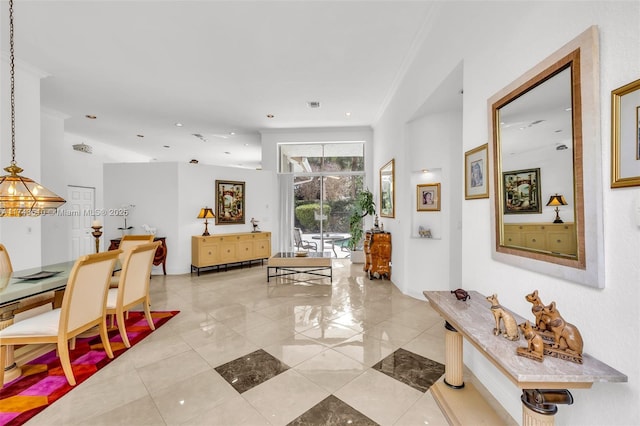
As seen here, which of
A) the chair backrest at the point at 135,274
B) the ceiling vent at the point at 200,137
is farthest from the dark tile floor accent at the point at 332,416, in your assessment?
the ceiling vent at the point at 200,137

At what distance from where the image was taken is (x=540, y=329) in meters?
1.38

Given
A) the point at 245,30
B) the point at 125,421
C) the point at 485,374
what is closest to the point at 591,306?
the point at 485,374

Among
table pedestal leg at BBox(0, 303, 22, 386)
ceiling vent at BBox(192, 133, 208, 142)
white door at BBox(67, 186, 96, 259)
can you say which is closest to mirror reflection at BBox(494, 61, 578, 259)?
table pedestal leg at BBox(0, 303, 22, 386)

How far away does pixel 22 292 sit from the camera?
221 cm

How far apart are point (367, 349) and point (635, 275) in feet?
6.97

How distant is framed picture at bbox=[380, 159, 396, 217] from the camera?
502 cm

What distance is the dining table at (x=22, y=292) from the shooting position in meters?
2.18

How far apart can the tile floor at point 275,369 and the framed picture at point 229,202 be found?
2.91 meters

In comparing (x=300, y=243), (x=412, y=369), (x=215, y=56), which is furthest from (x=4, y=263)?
(x=300, y=243)

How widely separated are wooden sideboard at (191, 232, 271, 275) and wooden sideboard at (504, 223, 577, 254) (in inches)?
223

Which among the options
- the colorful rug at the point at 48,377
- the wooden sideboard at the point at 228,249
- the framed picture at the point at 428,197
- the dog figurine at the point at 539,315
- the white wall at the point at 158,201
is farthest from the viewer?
the white wall at the point at 158,201

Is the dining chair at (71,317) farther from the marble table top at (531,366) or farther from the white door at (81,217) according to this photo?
the white door at (81,217)

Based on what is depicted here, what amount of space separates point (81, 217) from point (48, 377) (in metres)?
6.26

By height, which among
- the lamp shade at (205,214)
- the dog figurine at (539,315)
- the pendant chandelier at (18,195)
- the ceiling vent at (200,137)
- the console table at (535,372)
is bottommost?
the console table at (535,372)
